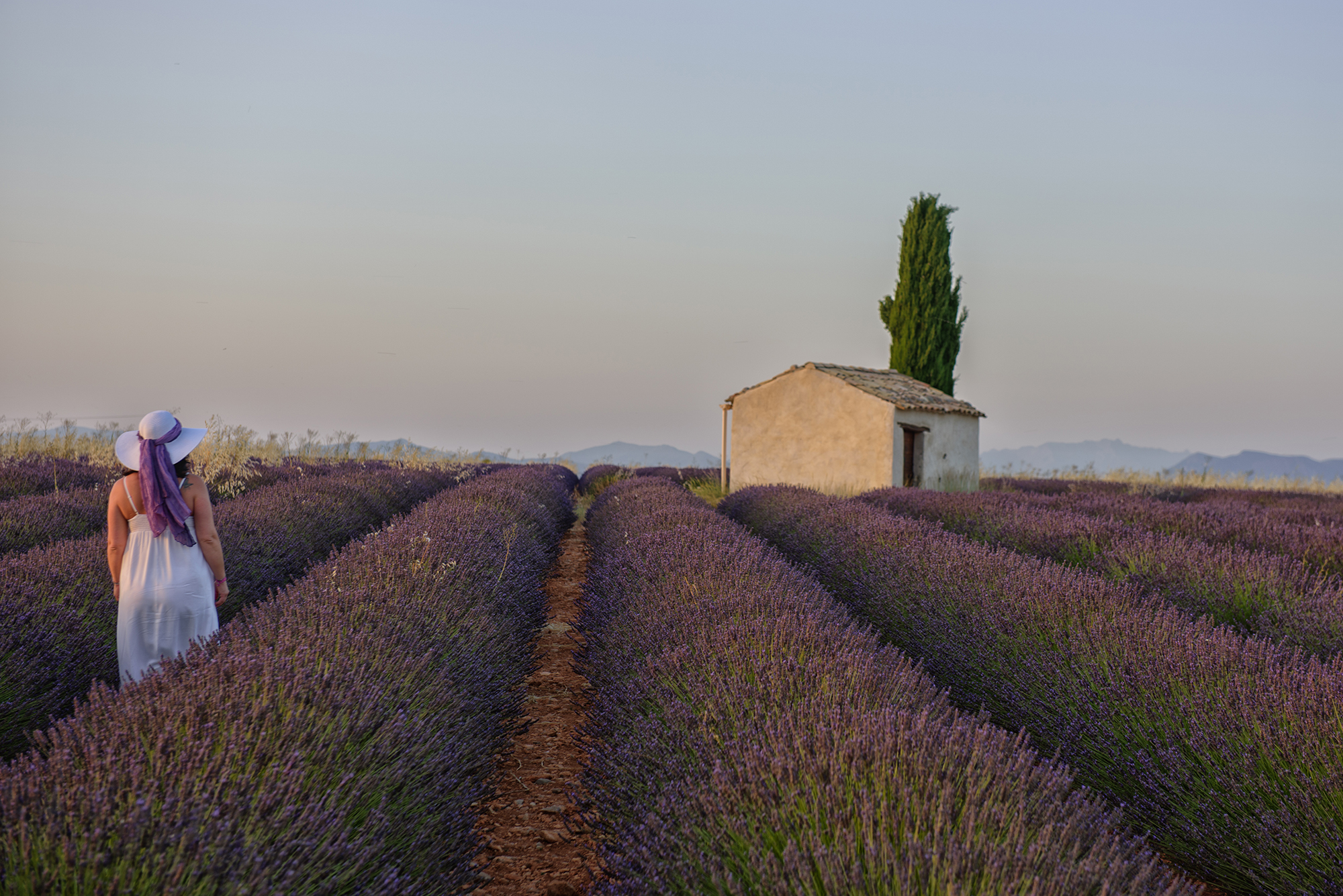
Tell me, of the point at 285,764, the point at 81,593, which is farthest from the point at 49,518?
the point at 285,764

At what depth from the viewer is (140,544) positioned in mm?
3088

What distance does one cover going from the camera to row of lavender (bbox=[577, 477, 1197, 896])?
1.41 metres

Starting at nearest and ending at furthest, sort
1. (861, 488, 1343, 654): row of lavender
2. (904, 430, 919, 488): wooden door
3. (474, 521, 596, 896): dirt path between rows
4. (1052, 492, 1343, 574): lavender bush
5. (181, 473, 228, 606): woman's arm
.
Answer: (474, 521, 596, 896): dirt path between rows
(181, 473, 228, 606): woman's arm
(861, 488, 1343, 654): row of lavender
(1052, 492, 1343, 574): lavender bush
(904, 430, 919, 488): wooden door

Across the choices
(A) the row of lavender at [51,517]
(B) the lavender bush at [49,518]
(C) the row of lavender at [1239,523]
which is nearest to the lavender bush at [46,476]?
(A) the row of lavender at [51,517]

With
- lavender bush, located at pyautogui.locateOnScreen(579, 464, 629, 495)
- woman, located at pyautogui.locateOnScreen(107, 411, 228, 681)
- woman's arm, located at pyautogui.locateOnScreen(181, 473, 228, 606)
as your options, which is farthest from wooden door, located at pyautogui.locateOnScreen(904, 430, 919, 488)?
woman, located at pyautogui.locateOnScreen(107, 411, 228, 681)

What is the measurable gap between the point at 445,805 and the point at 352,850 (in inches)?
21.4

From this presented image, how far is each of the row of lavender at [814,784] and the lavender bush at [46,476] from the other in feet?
25.0

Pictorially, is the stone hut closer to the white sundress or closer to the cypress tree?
the cypress tree

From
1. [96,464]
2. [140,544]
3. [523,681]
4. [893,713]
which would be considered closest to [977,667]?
[893,713]

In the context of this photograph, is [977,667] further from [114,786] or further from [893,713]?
[114,786]

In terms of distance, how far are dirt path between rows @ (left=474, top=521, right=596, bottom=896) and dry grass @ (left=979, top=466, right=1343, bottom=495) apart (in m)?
17.2

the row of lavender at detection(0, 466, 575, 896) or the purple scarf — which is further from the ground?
the purple scarf

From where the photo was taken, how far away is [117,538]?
3.12 m

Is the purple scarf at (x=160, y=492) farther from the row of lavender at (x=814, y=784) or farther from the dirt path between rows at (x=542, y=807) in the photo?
the row of lavender at (x=814, y=784)
